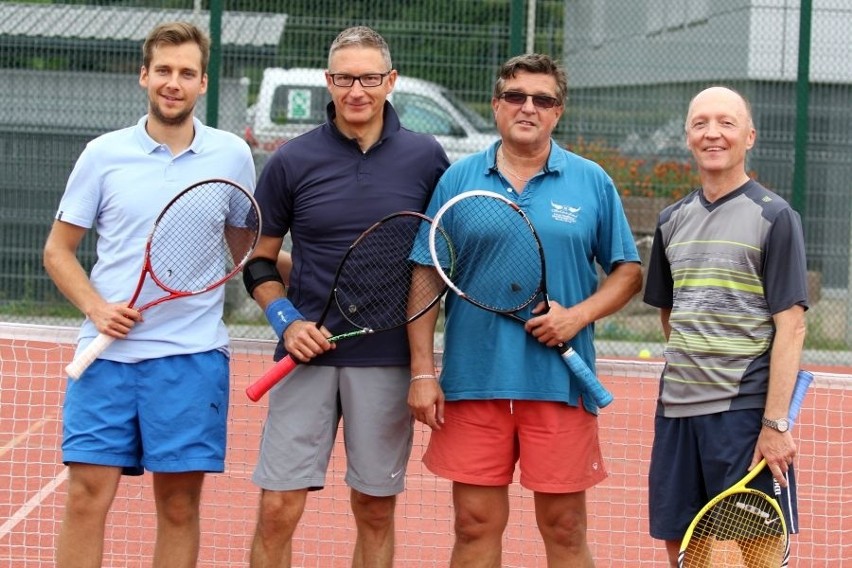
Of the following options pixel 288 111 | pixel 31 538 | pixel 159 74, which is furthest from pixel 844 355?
pixel 159 74

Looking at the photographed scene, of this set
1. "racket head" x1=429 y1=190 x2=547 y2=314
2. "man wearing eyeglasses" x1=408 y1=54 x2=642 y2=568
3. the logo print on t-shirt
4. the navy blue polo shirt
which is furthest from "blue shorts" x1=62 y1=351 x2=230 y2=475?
the logo print on t-shirt

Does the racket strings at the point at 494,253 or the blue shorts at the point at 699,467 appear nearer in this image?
the blue shorts at the point at 699,467

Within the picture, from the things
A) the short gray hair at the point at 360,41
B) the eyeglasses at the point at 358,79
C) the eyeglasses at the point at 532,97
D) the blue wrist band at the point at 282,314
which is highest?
the short gray hair at the point at 360,41

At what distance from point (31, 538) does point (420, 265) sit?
2754 mm

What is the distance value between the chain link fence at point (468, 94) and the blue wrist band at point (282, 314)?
616 cm

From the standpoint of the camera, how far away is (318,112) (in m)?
11.2

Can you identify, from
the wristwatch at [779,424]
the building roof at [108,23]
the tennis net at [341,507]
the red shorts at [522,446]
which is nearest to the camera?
the wristwatch at [779,424]

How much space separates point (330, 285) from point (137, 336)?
68 cm

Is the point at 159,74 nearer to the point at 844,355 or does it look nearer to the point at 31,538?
the point at 31,538

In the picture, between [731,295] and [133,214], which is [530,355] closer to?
[731,295]

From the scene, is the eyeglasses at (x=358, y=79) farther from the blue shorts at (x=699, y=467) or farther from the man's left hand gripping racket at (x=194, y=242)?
the blue shorts at (x=699, y=467)

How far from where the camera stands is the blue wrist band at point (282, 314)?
184 inches

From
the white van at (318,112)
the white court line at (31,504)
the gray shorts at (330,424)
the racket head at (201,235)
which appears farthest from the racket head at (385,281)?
the white van at (318,112)

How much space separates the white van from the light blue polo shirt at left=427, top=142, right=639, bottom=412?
21.1 feet
